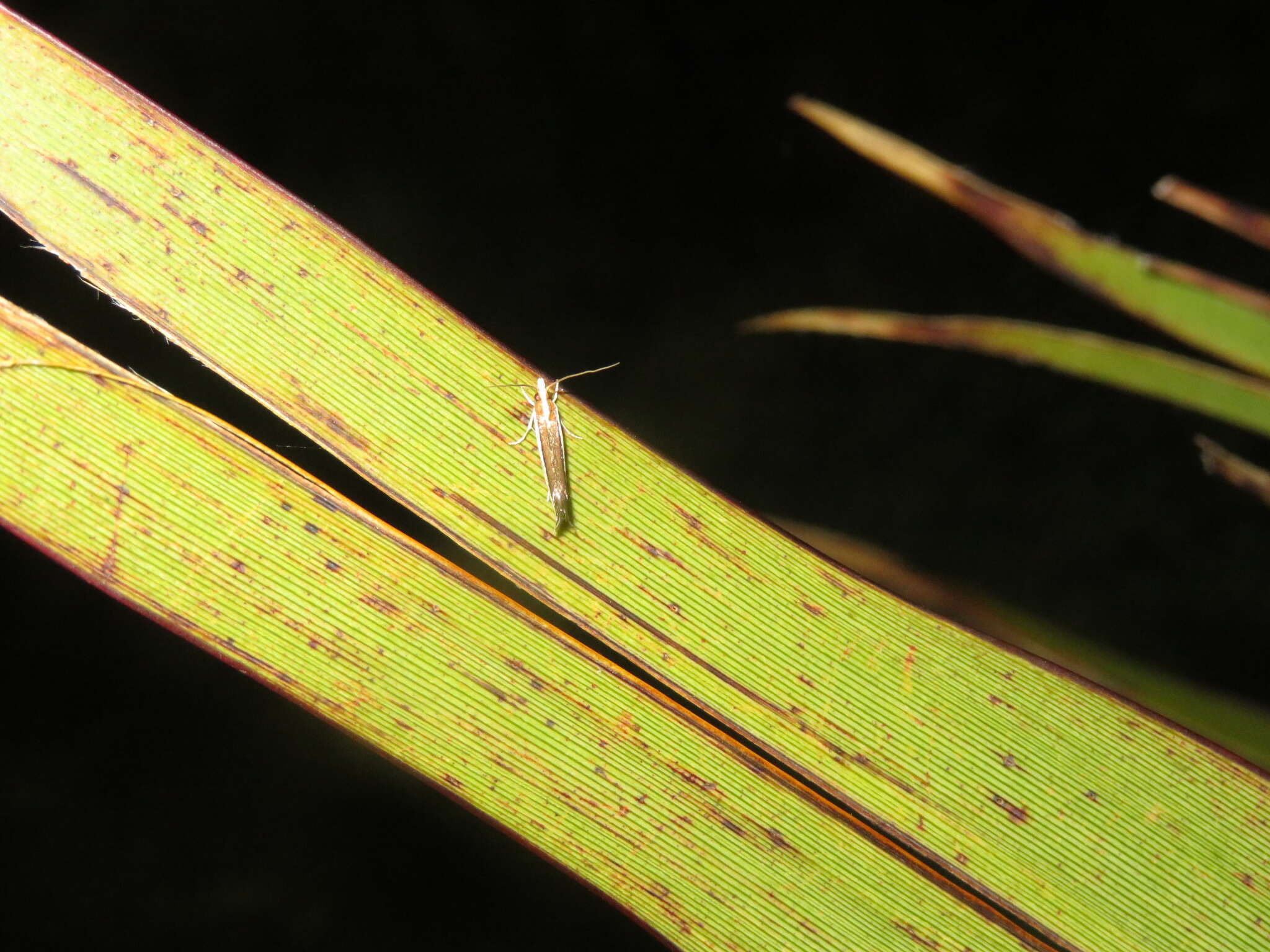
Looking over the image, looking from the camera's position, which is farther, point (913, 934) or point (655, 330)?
point (655, 330)

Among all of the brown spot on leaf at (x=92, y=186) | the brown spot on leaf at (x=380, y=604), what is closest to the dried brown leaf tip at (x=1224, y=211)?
the brown spot on leaf at (x=380, y=604)

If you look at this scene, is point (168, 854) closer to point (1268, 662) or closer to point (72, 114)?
point (72, 114)

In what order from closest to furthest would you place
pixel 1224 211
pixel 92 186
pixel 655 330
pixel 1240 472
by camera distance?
pixel 92 186 → pixel 1224 211 → pixel 1240 472 → pixel 655 330

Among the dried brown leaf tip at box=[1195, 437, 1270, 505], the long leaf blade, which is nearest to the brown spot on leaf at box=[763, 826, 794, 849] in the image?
the long leaf blade

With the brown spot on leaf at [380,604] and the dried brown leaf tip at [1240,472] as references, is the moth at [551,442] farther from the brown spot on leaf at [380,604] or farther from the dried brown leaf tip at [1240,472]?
the dried brown leaf tip at [1240,472]

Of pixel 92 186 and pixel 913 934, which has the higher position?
pixel 92 186

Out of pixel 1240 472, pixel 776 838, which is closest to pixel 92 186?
pixel 776 838

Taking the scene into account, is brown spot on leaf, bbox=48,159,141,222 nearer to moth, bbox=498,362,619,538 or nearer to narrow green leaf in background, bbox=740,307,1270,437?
moth, bbox=498,362,619,538

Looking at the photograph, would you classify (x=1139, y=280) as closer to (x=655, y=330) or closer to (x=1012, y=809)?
(x=1012, y=809)
